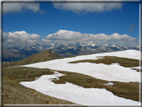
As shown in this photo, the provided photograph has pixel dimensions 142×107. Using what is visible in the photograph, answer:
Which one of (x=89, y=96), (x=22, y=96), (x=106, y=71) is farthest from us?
(x=106, y=71)

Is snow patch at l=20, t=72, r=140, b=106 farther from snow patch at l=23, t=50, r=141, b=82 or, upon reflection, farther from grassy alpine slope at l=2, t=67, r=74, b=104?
snow patch at l=23, t=50, r=141, b=82

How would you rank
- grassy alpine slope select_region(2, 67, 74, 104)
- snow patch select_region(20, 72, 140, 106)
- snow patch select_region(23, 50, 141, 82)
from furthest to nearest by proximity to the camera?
1. snow patch select_region(23, 50, 141, 82)
2. snow patch select_region(20, 72, 140, 106)
3. grassy alpine slope select_region(2, 67, 74, 104)

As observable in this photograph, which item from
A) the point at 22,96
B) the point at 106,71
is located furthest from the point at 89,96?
the point at 106,71

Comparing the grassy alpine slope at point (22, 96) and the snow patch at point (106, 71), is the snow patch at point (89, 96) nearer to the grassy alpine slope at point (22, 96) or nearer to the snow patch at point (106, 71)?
the grassy alpine slope at point (22, 96)

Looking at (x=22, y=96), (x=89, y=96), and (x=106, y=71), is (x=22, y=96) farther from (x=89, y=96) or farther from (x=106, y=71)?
(x=106, y=71)

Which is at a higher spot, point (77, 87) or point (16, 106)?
point (16, 106)

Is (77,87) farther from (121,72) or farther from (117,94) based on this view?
(121,72)

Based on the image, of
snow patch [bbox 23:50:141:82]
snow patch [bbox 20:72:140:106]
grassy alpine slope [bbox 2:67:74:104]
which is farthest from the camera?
snow patch [bbox 23:50:141:82]

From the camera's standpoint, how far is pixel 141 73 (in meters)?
56.0

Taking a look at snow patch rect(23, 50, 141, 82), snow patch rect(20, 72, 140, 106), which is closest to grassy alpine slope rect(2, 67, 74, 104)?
snow patch rect(20, 72, 140, 106)

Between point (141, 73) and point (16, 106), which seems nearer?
point (16, 106)

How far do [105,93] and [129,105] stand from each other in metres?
7.67

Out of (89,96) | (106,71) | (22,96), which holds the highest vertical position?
(22,96)

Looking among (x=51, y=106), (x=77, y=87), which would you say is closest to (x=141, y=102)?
(x=77, y=87)
